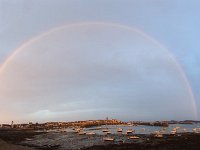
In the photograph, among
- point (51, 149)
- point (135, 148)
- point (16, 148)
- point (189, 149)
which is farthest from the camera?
point (51, 149)

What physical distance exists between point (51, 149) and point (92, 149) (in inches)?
404

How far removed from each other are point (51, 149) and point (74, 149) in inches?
208

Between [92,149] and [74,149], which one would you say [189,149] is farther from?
[74,149]

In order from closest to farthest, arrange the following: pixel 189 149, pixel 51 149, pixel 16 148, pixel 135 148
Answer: pixel 16 148
pixel 189 149
pixel 135 148
pixel 51 149

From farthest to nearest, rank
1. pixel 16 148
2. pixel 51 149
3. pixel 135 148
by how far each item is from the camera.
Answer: pixel 51 149
pixel 135 148
pixel 16 148

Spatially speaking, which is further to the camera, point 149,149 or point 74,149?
point 74,149

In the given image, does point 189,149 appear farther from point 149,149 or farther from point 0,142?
point 0,142

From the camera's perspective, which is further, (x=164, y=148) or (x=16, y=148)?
(x=164, y=148)

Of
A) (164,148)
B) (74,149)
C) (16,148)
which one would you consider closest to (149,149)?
(164,148)

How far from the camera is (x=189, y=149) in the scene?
6100 centimetres

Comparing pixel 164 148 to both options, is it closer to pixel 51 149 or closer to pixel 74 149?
pixel 74 149

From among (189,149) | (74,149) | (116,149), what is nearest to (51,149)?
(74,149)

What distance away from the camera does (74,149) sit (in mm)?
73312

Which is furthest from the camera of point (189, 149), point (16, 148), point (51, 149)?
point (51, 149)
